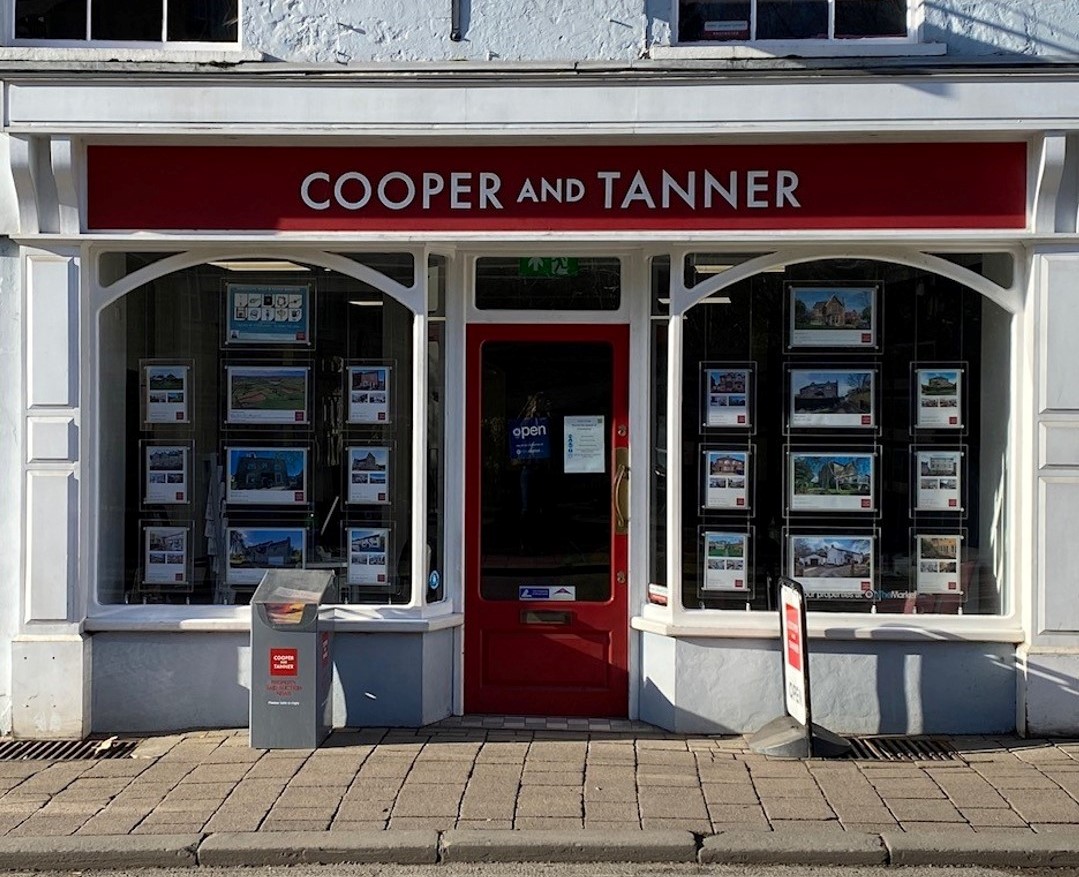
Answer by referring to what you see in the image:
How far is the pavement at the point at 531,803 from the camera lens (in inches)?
240

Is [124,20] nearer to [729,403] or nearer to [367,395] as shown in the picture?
[367,395]

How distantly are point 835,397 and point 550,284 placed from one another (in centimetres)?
190

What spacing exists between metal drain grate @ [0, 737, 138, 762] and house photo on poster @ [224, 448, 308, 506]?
1.64 metres

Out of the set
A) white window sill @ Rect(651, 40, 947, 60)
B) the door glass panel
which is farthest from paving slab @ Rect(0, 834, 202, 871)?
white window sill @ Rect(651, 40, 947, 60)

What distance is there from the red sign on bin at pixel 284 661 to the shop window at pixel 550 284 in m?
2.44

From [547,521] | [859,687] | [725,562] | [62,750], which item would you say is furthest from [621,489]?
[62,750]

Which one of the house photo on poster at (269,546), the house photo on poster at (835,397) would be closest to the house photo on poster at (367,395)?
the house photo on poster at (269,546)

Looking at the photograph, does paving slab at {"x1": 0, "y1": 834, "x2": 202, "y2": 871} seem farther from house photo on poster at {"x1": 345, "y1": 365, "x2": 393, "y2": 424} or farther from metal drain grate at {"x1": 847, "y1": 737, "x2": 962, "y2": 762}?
metal drain grate at {"x1": 847, "y1": 737, "x2": 962, "y2": 762}

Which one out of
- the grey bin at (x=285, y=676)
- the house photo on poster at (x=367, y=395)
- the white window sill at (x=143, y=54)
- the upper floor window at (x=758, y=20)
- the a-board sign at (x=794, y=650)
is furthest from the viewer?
the house photo on poster at (x=367, y=395)

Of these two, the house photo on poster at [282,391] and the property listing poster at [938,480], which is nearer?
the property listing poster at [938,480]

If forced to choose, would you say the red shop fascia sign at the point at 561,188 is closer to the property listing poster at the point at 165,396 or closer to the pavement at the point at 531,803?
the property listing poster at the point at 165,396

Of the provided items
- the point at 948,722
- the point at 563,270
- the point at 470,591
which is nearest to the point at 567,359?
the point at 563,270

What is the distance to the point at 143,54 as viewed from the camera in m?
8.17

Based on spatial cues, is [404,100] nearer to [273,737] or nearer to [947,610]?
[273,737]
